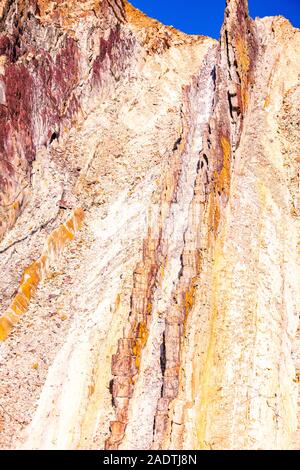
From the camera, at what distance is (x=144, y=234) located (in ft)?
101

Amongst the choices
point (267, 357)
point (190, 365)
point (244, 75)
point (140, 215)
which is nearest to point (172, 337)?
point (190, 365)

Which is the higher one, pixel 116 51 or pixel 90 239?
pixel 116 51

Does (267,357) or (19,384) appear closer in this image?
(267,357)

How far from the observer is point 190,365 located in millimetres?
25125

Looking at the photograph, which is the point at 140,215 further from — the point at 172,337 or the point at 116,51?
the point at 116,51

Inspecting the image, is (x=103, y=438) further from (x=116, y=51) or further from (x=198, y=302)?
(x=116, y=51)

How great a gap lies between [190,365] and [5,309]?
8.99 meters

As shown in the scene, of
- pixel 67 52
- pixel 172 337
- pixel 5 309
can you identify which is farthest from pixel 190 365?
pixel 67 52

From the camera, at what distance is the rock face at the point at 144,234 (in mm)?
25094

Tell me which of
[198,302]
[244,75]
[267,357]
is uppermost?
[244,75]

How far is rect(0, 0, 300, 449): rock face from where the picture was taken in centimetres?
2509
